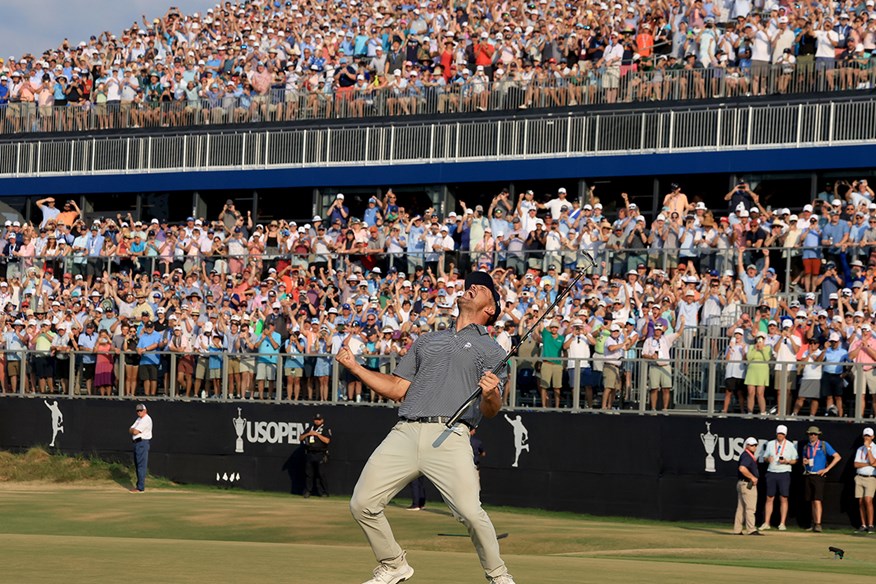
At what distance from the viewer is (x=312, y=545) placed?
61.3 feet

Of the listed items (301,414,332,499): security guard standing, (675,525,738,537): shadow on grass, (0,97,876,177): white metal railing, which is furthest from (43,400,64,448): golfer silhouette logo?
(675,525,738,537): shadow on grass

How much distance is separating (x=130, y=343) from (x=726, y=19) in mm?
15025

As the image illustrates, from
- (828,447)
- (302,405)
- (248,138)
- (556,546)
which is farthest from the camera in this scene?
(248,138)

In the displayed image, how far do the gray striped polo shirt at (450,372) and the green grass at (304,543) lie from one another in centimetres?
233

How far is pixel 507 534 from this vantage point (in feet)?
73.3

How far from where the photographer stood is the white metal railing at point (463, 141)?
33281mm

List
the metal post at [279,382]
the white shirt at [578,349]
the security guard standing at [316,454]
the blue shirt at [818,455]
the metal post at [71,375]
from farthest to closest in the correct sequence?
the metal post at [71,375] → the metal post at [279,382] → the security guard standing at [316,454] → the white shirt at [578,349] → the blue shirt at [818,455]

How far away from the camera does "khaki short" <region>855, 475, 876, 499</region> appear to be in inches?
942

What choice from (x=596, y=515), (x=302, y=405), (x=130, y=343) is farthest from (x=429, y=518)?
(x=130, y=343)

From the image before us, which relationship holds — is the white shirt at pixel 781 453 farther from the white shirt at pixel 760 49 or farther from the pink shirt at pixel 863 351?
the white shirt at pixel 760 49

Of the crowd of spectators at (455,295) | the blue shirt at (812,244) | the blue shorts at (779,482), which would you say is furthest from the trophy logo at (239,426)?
the blue shirt at (812,244)

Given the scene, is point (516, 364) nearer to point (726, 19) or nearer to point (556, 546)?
point (556, 546)

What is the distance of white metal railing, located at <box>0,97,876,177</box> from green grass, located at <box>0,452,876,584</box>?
1105 cm

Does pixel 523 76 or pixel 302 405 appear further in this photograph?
pixel 523 76
